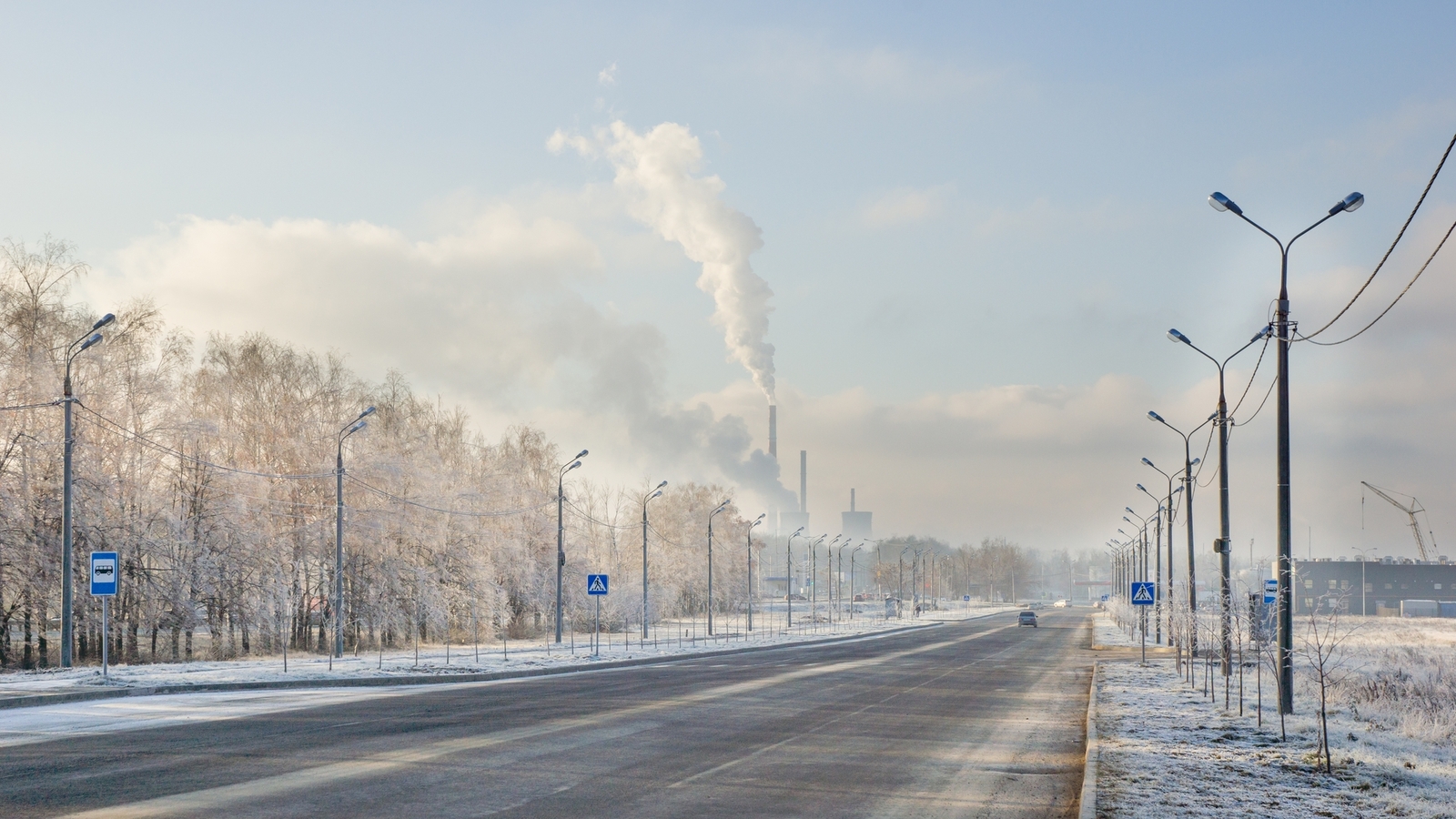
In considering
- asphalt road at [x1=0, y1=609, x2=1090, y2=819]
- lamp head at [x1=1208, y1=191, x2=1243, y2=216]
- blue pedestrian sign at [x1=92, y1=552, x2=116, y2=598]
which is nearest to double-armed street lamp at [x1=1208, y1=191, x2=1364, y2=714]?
lamp head at [x1=1208, y1=191, x2=1243, y2=216]

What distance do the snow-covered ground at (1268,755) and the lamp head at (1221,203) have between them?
7.29m

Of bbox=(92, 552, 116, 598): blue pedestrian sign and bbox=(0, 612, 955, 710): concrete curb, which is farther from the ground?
bbox=(92, 552, 116, 598): blue pedestrian sign

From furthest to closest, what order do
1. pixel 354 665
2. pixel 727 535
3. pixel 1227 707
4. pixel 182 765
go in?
pixel 727 535, pixel 354 665, pixel 1227 707, pixel 182 765

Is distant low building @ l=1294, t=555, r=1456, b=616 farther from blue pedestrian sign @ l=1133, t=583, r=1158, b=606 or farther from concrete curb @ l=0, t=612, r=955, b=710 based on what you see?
concrete curb @ l=0, t=612, r=955, b=710

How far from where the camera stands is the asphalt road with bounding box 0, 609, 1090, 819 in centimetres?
1090

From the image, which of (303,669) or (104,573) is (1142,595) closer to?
(303,669)

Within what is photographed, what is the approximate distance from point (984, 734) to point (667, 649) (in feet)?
101

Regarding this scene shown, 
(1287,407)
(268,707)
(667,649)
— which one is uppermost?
(1287,407)

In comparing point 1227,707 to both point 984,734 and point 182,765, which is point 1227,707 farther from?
point 182,765

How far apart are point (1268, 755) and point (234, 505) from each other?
130 feet

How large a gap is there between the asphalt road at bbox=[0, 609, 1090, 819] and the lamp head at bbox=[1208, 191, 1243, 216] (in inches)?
371

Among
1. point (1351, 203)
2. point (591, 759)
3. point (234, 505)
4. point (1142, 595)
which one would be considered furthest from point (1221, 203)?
point (234, 505)

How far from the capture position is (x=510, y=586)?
6419 cm

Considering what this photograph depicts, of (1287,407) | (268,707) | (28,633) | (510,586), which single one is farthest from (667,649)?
(1287,407)
